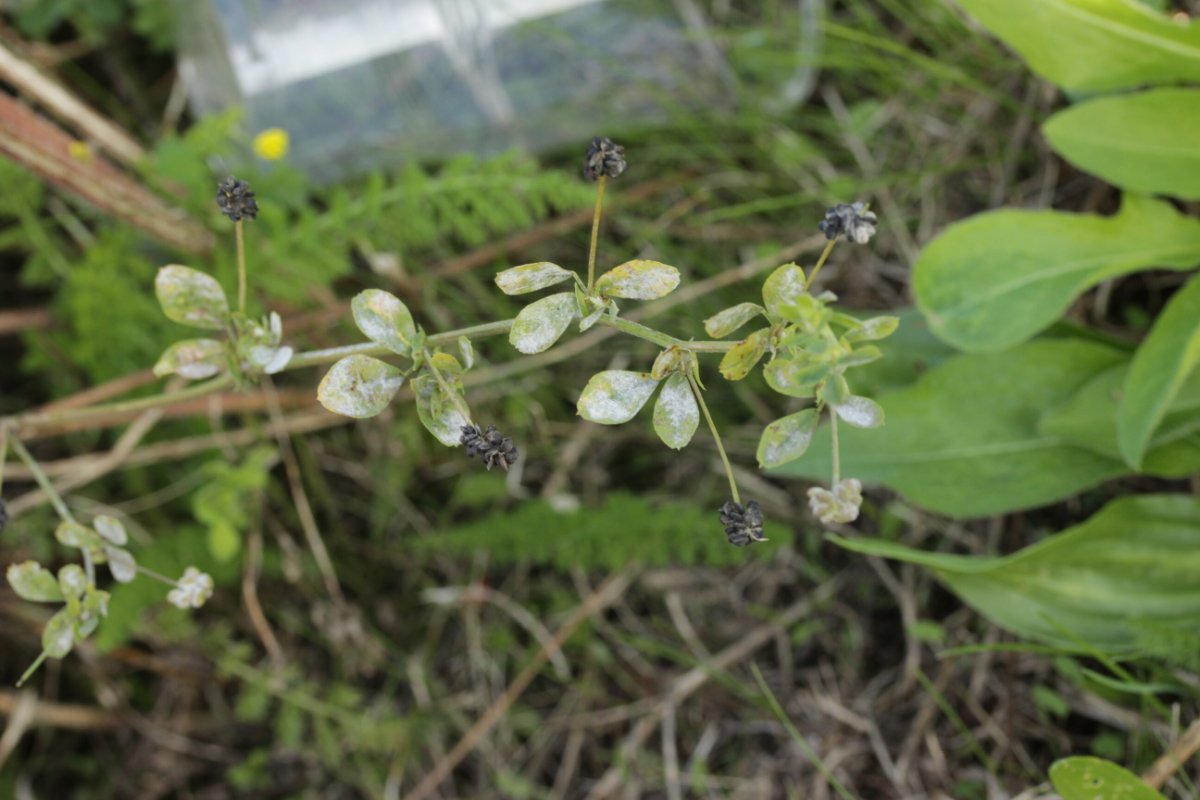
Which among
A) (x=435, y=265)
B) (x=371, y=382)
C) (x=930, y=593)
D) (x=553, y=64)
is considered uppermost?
(x=371, y=382)

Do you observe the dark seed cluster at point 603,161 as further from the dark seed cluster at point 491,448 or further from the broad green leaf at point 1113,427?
the broad green leaf at point 1113,427

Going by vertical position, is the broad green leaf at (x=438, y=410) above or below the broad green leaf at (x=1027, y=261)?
above

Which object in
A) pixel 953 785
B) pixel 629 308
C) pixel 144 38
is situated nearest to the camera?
pixel 953 785

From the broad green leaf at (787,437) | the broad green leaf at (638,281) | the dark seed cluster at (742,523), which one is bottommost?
the dark seed cluster at (742,523)

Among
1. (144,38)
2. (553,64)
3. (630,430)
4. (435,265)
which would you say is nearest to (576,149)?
(553,64)

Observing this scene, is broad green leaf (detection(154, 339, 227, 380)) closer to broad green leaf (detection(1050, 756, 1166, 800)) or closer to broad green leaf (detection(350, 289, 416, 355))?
broad green leaf (detection(350, 289, 416, 355))

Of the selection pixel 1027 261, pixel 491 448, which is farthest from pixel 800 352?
pixel 1027 261

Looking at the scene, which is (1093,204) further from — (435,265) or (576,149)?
(435,265)

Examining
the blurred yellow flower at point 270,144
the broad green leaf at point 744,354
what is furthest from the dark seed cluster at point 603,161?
the blurred yellow flower at point 270,144
